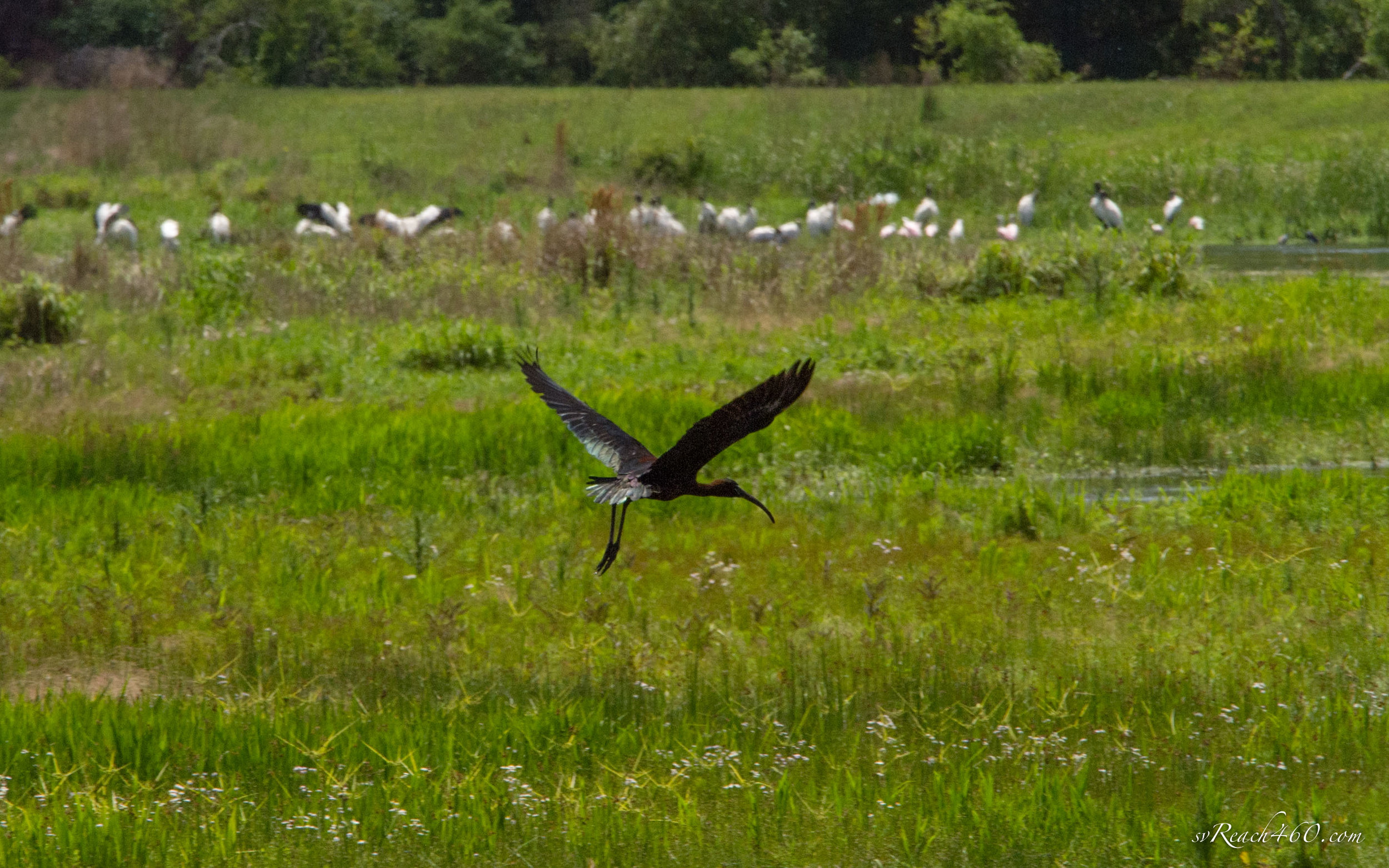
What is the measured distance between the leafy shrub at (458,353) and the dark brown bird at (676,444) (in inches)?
339

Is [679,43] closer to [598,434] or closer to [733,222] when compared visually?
[733,222]

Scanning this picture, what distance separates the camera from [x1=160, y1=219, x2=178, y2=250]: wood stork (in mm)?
20578

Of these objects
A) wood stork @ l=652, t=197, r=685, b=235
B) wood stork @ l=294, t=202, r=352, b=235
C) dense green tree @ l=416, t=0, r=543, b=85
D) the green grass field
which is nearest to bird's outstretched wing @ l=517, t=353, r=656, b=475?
the green grass field

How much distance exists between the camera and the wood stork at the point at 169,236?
20.6 metres

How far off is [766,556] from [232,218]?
67.3 ft

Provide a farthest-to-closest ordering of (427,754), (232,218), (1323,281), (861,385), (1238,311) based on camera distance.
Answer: (232,218), (1323,281), (1238,311), (861,385), (427,754)

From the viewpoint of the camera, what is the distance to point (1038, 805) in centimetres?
469

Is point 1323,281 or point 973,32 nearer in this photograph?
point 1323,281

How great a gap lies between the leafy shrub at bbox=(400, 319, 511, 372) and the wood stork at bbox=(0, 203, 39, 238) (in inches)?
255

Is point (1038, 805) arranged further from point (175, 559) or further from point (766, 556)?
point (175, 559)

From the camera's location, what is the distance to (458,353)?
13312 millimetres

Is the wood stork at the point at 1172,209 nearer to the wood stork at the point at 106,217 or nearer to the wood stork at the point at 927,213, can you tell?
the wood stork at the point at 927,213

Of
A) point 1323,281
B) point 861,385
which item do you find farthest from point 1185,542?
point 1323,281

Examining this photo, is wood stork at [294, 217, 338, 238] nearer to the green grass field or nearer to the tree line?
the green grass field
